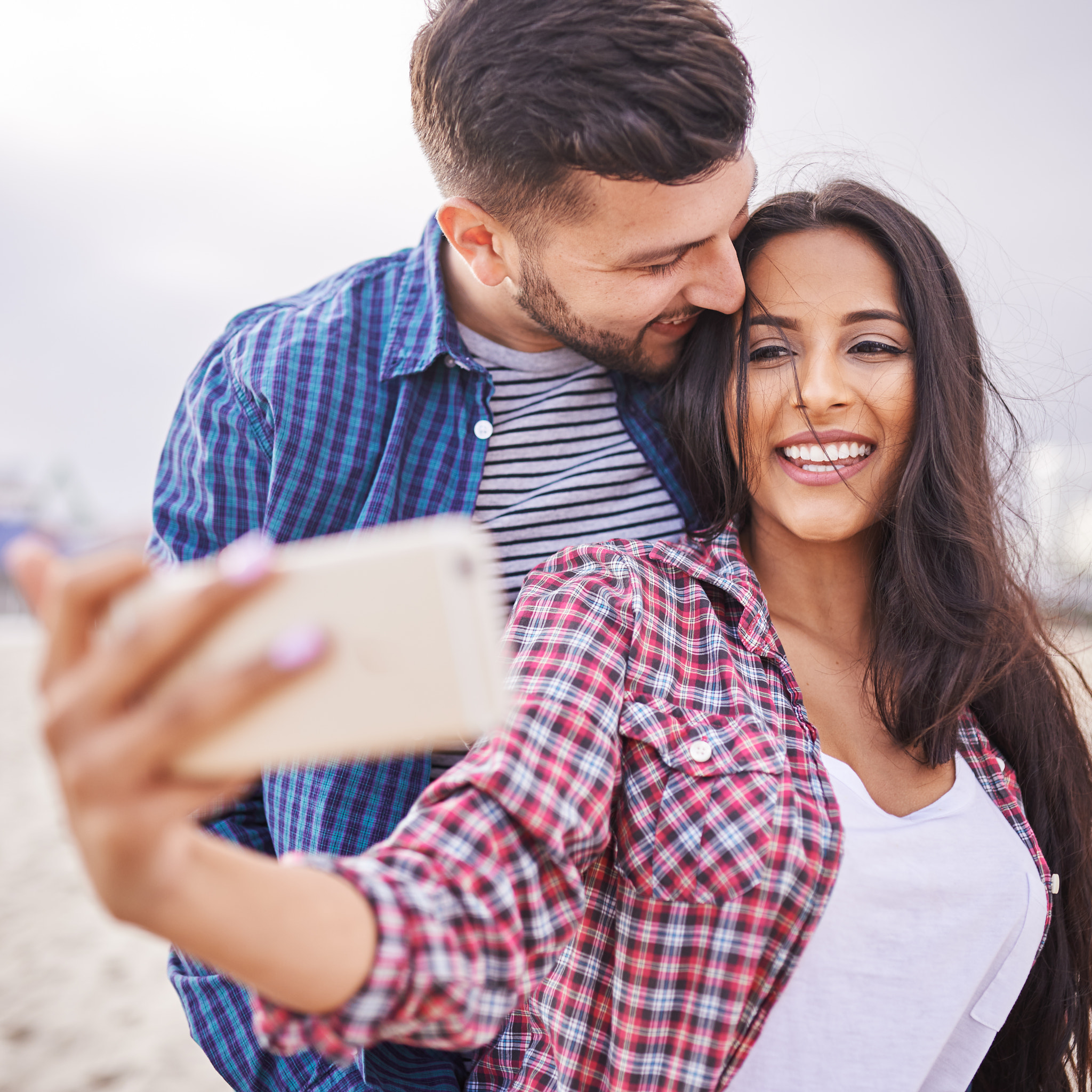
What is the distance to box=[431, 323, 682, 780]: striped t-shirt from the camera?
71.0 inches

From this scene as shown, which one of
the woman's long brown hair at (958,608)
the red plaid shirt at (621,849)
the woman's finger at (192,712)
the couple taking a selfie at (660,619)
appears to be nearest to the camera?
the woman's finger at (192,712)

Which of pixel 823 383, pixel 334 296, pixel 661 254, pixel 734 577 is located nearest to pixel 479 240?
pixel 334 296

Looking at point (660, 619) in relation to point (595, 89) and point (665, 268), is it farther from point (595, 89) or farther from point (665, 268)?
point (595, 89)

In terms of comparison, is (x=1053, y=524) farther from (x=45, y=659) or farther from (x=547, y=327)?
(x=45, y=659)

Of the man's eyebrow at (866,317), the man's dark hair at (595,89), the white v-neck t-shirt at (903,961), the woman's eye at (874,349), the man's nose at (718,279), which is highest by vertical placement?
the man's dark hair at (595,89)

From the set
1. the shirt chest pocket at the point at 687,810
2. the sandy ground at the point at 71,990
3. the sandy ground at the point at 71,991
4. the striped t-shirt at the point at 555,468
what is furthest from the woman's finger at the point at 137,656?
the sandy ground at the point at 71,991

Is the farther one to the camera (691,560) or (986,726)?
(986,726)

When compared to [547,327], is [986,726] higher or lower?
lower

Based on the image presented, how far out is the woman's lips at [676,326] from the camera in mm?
1753

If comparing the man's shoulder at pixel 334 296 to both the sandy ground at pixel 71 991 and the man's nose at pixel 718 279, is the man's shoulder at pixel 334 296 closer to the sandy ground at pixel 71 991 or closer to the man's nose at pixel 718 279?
the man's nose at pixel 718 279

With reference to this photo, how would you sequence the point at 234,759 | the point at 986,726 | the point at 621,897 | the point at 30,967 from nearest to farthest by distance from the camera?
the point at 234,759
the point at 621,897
the point at 986,726
the point at 30,967

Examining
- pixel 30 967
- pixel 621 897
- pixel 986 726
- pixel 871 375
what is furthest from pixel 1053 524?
pixel 30 967

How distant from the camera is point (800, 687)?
5.23 ft

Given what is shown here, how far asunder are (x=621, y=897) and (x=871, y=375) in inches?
39.1
